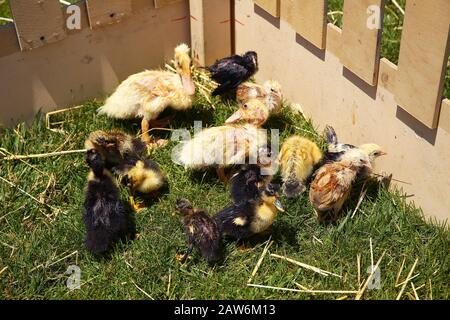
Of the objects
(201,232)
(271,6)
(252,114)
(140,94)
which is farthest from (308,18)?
(201,232)

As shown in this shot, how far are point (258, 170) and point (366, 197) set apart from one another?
67 centimetres

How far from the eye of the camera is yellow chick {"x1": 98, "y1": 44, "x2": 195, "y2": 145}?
4047mm

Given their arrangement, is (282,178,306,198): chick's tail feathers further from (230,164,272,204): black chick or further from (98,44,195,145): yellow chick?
(98,44,195,145): yellow chick

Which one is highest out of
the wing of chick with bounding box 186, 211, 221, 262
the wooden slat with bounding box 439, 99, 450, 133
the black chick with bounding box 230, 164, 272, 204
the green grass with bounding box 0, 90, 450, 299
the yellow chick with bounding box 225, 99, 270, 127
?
the wooden slat with bounding box 439, 99, 450, 133

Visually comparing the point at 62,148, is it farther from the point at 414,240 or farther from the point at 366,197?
the point at 414,240

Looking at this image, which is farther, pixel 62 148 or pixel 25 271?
pixel 62 148

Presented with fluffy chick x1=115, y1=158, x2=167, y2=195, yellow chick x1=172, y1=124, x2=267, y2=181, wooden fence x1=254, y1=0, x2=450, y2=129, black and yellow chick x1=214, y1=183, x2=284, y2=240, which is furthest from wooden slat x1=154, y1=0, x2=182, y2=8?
black and yellow chick x1=214, y1=183, x2=284, y2=240

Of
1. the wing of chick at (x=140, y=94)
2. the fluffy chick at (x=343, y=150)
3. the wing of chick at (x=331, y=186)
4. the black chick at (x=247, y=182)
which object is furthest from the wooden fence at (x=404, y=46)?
the wing of chick at (x=140, y=94)

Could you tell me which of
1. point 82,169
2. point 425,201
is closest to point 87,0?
point 82,169

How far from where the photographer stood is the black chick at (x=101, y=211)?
3248 mm

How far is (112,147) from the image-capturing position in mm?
3764

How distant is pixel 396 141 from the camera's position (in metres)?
3.46

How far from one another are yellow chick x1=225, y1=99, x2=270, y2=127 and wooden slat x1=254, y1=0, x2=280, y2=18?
0.63 meters

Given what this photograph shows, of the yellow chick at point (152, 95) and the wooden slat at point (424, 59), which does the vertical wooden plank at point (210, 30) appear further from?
the wooden slat at point (424, 59)
